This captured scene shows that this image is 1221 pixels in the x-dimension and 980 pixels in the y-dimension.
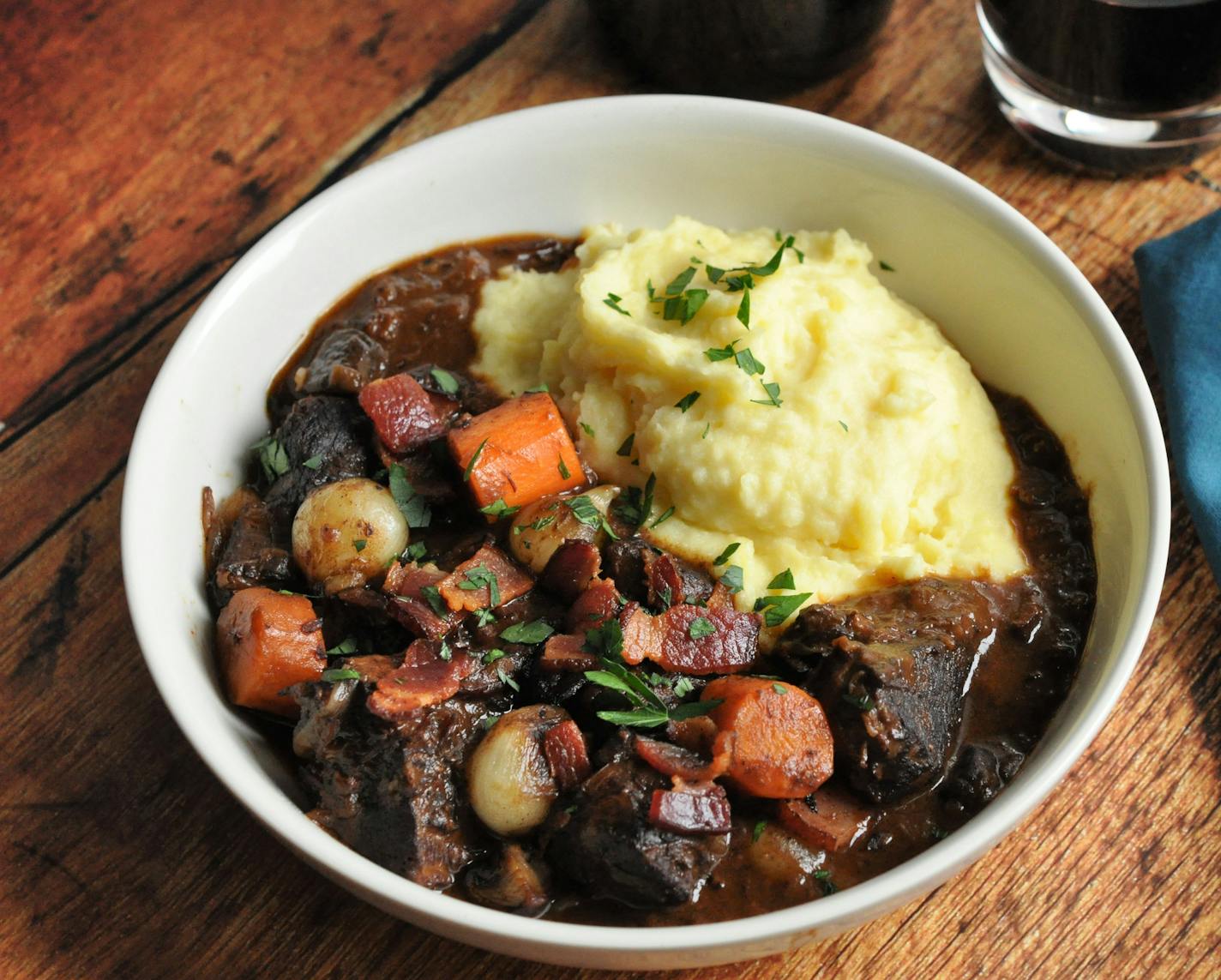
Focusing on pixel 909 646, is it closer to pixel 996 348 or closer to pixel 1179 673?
pixel 1179 673

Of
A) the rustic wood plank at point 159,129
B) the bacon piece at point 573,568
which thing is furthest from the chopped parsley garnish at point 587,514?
the rustic wood plank at point 159,129

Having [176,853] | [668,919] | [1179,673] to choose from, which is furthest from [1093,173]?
[176,853]

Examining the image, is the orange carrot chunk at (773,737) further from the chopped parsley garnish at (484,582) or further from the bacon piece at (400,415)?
the bacon piece at (400,415)

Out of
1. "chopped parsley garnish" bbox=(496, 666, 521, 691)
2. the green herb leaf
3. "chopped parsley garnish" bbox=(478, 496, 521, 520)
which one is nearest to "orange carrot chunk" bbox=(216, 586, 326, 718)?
the green herb leaf

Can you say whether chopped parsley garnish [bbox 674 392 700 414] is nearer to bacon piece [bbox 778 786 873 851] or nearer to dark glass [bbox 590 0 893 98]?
bacon piece [bbox 778 786 873 851]

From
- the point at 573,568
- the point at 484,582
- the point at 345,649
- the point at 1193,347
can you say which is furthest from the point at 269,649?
the point at 1193,347

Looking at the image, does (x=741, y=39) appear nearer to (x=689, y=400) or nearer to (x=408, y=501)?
(x=689, y=400)

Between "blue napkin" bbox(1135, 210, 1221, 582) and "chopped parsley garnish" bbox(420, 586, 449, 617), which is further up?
"chopped parsley garnish" bbox(420, 586, 449, 617)
